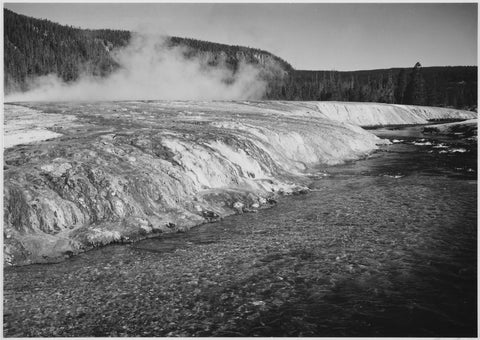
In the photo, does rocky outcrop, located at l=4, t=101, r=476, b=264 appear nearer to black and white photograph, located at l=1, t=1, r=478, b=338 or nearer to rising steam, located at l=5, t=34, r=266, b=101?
black and white photograph, located at l=1, t=1, r=478, b=338

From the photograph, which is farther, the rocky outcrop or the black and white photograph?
the rocky outcrop

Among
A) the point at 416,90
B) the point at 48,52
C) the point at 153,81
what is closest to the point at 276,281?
the point at 416,90

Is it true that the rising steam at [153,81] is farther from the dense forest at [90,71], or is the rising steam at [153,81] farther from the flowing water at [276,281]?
the flowing water at [276,281]

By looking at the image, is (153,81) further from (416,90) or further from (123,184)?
(123,184)

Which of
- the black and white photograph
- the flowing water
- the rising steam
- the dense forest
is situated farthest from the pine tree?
the flowing water

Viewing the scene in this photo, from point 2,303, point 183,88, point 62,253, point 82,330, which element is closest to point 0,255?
point 2,303

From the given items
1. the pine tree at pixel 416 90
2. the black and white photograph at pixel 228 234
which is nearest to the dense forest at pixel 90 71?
the pine tree at pixel 416 90
